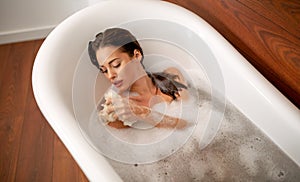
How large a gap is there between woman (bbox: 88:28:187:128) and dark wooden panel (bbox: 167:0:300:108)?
29cm

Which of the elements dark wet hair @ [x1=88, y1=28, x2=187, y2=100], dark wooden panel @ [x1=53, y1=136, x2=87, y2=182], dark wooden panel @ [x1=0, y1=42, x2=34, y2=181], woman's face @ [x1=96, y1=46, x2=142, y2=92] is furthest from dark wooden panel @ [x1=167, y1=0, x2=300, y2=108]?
dark wooden panel @ [x1=0, y1=42, x2=34, y2=181]

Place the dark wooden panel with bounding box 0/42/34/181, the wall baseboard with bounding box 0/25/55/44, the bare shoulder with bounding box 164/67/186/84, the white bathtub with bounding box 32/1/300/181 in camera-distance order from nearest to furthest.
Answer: the white bathtub with bounding box 32/1/300/181, the bare shoulder with bounding box 164/67/186/84, the dark wooden panel with bounding box 0/42/34/181, the wall baseboard with bounding box 0/25/55/44

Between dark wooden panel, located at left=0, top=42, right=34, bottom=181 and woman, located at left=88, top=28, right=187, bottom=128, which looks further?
dark wooden panel, located at left=0, top=42, right=34, bottom=181

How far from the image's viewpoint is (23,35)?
1.68m

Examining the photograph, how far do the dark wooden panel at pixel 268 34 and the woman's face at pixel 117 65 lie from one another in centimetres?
40

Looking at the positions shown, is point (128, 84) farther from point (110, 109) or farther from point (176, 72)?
point (176, 72)

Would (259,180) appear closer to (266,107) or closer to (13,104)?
(266,107)

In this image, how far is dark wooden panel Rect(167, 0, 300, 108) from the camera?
91cm

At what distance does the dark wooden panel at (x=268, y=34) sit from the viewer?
0.91m

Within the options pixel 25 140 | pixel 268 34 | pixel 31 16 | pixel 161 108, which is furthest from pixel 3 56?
pixel 268 34

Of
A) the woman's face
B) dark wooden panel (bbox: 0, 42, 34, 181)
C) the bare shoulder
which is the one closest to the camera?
the woman's face

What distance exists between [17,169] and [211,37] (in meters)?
0.89

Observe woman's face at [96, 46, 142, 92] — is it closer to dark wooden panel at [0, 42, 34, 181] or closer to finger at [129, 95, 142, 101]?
finger at [129, 95, 142, 101]

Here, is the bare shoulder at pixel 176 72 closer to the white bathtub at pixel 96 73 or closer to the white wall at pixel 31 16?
the white bathtub at pixel 96 73
